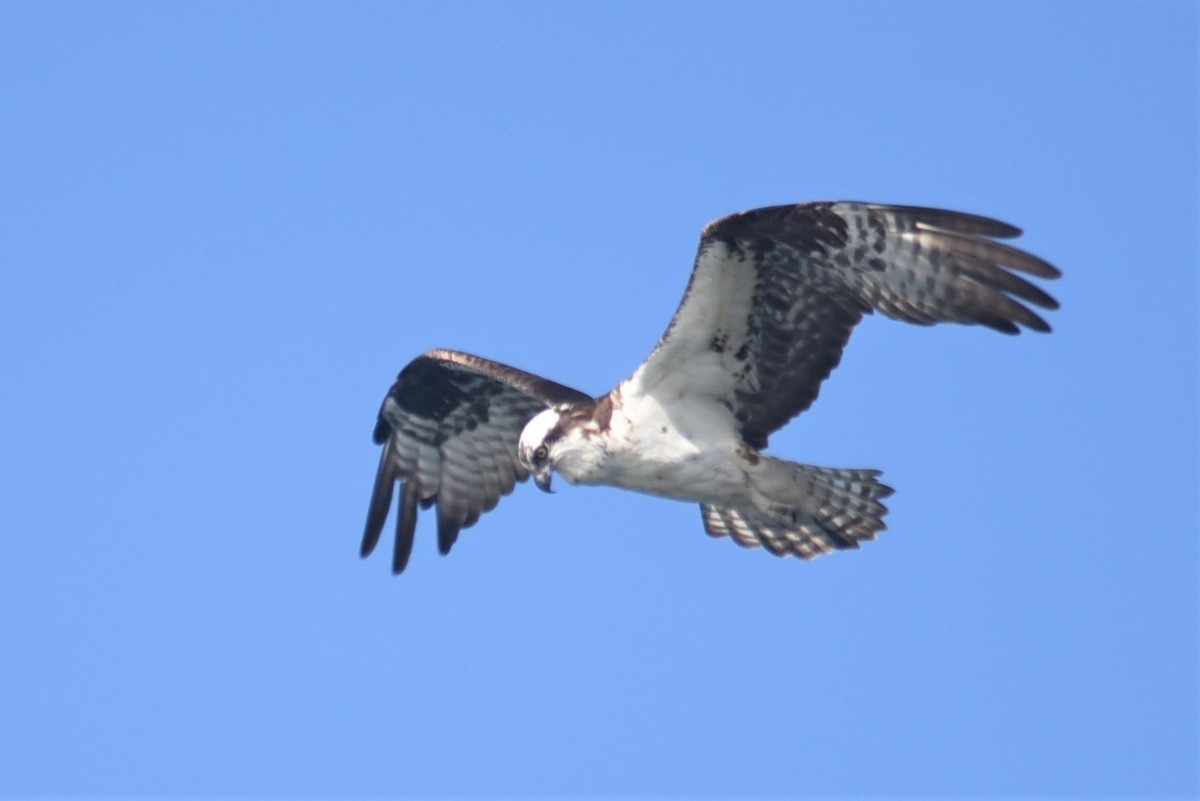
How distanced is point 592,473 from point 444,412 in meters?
2.43

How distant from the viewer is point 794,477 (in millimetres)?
11016

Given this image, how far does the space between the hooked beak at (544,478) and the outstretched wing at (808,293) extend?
2.19ft

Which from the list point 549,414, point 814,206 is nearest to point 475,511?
point 549,414

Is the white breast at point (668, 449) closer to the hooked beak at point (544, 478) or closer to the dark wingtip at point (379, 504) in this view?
the hooked beak at point (544, 478)

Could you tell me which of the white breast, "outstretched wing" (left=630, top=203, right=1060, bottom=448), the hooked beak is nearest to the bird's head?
the hooked beak

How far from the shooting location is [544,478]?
10711 mm

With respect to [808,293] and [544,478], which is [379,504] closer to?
[544,478]

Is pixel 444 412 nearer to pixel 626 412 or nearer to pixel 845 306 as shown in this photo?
pixel 626 412

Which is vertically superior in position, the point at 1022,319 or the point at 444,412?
the point at 444,412

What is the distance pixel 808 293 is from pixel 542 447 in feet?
5.71

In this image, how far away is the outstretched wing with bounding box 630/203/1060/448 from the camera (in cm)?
942

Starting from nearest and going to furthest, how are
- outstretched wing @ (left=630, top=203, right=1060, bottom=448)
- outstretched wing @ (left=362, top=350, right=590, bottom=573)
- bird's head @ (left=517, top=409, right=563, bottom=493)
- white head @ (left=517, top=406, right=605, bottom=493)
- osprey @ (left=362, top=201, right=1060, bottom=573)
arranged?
outstretched wing @ (left=630, top=203, right=1060, bottom=448), osprey @ (left=362, top=201, right=1060, bottom=573), white head @ (left=517, top=406, right=605, bottom=493), bird's head @ (left=517, top=409, right=563, bottom=493), outstretched wing @ (left=362, top=350, right=590, bottom=573)

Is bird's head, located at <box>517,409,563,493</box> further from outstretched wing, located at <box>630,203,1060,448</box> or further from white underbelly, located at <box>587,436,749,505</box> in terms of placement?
outstretched wing, located at <box>630,203,1060,448</box>

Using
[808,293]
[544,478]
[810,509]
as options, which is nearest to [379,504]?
[544,478]
